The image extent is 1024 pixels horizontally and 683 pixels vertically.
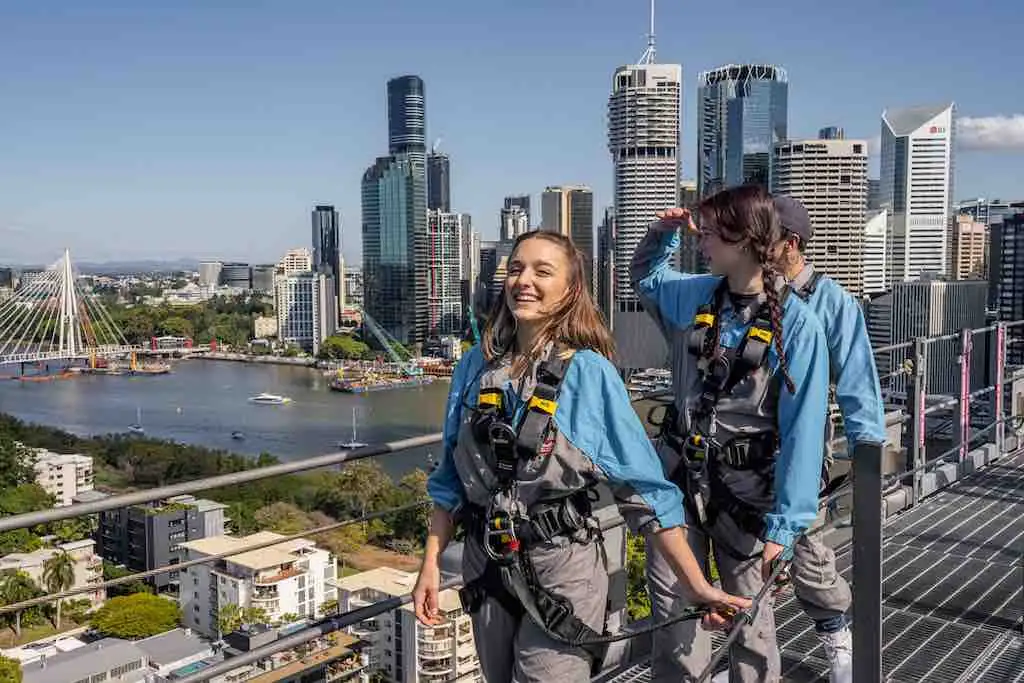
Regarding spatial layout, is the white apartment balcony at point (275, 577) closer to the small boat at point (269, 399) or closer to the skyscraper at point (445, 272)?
the small boat at point (269, 399)

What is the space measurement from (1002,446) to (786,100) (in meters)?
74.2

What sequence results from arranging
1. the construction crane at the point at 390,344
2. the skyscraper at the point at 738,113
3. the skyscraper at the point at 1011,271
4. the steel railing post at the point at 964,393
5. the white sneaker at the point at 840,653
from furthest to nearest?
the skyscraper at the point at 738,113 < the construction crane at the point at 390,344 < the skyscraper at the point at 1011,271 < the steel railing post at the point at 964,393 < the white sneaker at the point at 840,653

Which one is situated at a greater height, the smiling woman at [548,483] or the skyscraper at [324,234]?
the skyscraper at [324,234]

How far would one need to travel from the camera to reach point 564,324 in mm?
1237

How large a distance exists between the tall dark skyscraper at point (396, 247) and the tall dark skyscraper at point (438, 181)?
18.3 meters

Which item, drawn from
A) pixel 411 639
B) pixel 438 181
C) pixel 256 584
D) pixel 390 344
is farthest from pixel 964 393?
pixel 438 181

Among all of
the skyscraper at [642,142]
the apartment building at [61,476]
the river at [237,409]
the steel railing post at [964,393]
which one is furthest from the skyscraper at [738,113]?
the steel railing post at [964,393]

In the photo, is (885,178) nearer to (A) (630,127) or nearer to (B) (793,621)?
(A) (630,127)

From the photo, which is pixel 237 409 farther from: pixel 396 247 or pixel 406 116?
pixel 406 116

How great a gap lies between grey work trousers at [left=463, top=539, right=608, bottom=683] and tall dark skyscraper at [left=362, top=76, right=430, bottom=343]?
58167 mm

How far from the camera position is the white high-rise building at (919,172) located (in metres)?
60.7

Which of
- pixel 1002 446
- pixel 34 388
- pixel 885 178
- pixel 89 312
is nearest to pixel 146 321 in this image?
pixel 89 312

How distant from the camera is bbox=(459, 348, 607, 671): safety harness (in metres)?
1.17

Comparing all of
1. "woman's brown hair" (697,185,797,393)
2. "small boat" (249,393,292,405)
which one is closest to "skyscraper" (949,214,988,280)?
"small boat" (249,393,292,405)
